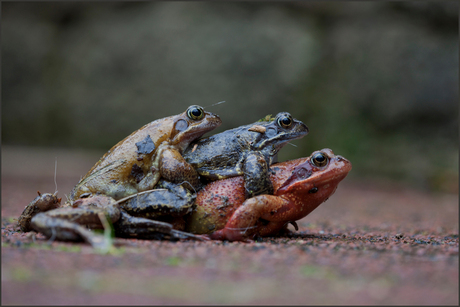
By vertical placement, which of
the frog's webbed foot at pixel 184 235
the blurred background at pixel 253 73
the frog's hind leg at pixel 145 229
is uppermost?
the blurred background at pixel 253 73

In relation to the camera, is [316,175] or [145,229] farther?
[316,175]

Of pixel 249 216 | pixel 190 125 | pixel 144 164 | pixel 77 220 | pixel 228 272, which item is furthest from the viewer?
pixel 190 125

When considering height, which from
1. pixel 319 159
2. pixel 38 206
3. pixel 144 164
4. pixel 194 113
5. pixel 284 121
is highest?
pixel 194 113

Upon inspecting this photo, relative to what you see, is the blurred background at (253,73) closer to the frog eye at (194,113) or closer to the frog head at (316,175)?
the frog eye at (194,113)

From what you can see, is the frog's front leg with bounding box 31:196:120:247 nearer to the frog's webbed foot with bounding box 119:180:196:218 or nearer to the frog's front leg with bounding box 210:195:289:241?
the frog's webbed foot with bounding box 119:180:196:218

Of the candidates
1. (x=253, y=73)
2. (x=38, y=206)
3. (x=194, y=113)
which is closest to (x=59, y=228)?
(x=38, y=206)

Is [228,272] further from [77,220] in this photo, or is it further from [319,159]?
[319,159]

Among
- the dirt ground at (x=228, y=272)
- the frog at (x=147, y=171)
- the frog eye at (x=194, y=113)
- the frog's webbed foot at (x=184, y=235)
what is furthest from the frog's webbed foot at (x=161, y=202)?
the frog eye at (x=194, y=113)
